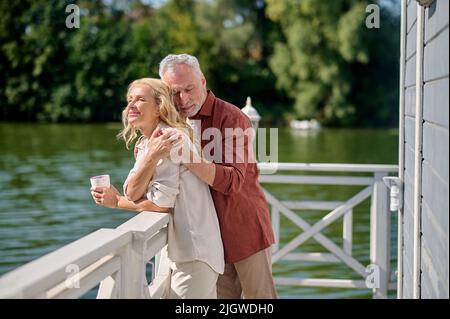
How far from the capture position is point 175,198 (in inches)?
101

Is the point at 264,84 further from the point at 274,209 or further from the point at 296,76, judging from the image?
the point at 274,209

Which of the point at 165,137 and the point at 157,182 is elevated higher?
the point at 165,137

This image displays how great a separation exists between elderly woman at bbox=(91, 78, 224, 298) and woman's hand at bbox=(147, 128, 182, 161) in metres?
0.04

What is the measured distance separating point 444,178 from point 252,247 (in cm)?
102

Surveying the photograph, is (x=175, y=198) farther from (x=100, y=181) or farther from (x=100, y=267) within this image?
(x=100, y=267)

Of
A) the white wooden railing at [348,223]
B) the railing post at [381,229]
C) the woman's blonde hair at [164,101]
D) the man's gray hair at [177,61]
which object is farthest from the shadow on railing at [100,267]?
the railing post at [381,229]

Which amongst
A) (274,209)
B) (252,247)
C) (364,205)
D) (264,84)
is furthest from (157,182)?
(264,84)

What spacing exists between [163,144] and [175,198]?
24cm

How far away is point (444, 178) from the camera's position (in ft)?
6.14

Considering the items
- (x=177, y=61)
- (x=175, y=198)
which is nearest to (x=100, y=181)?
(x=175, y=198)

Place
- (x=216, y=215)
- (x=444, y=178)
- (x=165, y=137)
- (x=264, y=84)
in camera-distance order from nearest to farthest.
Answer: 1. (x=444, y=178)
2. (x=165, y=137)
3. (x=216, y=215)
4. (x=264, y=84)

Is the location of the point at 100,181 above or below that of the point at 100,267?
above

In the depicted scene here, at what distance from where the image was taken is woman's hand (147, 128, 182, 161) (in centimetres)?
242

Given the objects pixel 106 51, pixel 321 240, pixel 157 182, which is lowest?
pixel 321 240
